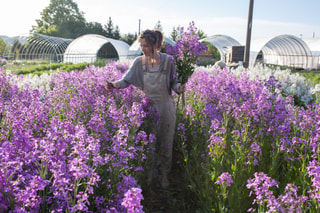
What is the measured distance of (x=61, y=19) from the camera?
200 feet

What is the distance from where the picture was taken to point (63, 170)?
1729 mm

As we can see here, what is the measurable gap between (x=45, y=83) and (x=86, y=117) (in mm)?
2988

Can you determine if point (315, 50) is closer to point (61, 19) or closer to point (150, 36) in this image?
point (150, 36)

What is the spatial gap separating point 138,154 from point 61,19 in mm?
63872

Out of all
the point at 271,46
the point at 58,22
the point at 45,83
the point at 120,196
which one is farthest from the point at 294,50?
the point at 58,22

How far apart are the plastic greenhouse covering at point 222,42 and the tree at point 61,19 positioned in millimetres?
35778

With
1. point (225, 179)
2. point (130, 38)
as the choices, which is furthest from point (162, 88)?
point (130, 38)

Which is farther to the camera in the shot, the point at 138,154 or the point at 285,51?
the point at 285,51

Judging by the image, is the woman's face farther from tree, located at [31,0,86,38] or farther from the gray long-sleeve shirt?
tree, located at [31,0,86,38]

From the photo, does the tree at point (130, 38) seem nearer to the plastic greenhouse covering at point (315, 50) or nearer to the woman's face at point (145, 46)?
the plastic greenhouse covering at point (315, 50)

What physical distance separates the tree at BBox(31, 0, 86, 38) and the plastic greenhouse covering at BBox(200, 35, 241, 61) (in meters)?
35.8

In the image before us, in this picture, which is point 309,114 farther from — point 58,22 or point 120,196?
point 58,22

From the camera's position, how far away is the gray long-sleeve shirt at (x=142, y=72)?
3768 millimetres

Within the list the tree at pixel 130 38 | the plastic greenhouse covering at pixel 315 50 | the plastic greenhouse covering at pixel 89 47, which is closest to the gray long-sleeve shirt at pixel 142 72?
the plastic greenhouse covering at pixel 89 47
